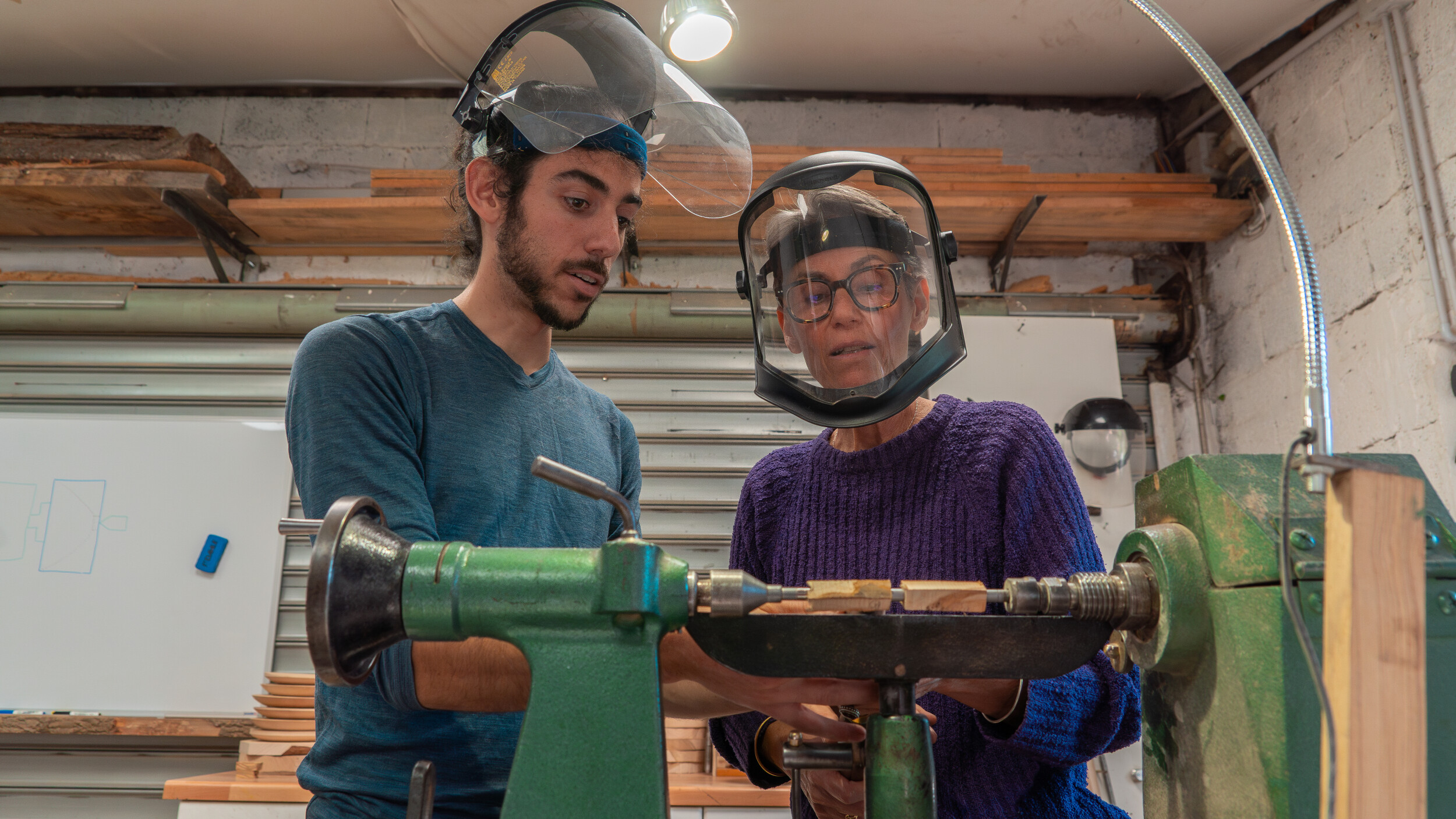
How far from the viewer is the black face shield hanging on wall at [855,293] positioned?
1.21 m

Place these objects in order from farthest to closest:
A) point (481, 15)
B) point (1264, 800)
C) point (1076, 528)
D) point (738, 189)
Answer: point (481, 15) → point (738, 189) → point (1076, 528) → point (1264, 800)

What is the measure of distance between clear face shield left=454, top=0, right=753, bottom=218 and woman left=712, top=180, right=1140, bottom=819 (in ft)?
0.94

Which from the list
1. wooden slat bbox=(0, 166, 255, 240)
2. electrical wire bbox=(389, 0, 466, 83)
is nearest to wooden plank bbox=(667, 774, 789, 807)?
electrical wire bbox=(389, 0, 466, 83)

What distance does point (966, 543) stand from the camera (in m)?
1.10

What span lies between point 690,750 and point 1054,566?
6.91 feet

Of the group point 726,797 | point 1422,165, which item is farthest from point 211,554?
point 1422,165

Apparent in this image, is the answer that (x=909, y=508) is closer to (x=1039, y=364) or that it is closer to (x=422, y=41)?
(x=1039, y=364)

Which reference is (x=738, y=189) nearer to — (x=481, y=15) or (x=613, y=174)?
(x=613, y=174)

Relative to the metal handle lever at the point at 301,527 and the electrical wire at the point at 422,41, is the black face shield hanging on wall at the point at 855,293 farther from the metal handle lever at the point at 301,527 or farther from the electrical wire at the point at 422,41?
the electrical wire at the point at 422,41

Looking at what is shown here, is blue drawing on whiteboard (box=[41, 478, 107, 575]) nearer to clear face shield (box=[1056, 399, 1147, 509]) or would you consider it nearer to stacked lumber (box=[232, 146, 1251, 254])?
stacked lumber (box=[232, 146, 1251, 254])

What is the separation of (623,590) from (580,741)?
106 millimetres

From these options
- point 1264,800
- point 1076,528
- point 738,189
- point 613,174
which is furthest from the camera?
point 738,189

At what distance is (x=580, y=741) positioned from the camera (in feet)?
1.96

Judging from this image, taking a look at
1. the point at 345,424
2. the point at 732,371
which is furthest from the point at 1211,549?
the point at 732,371
